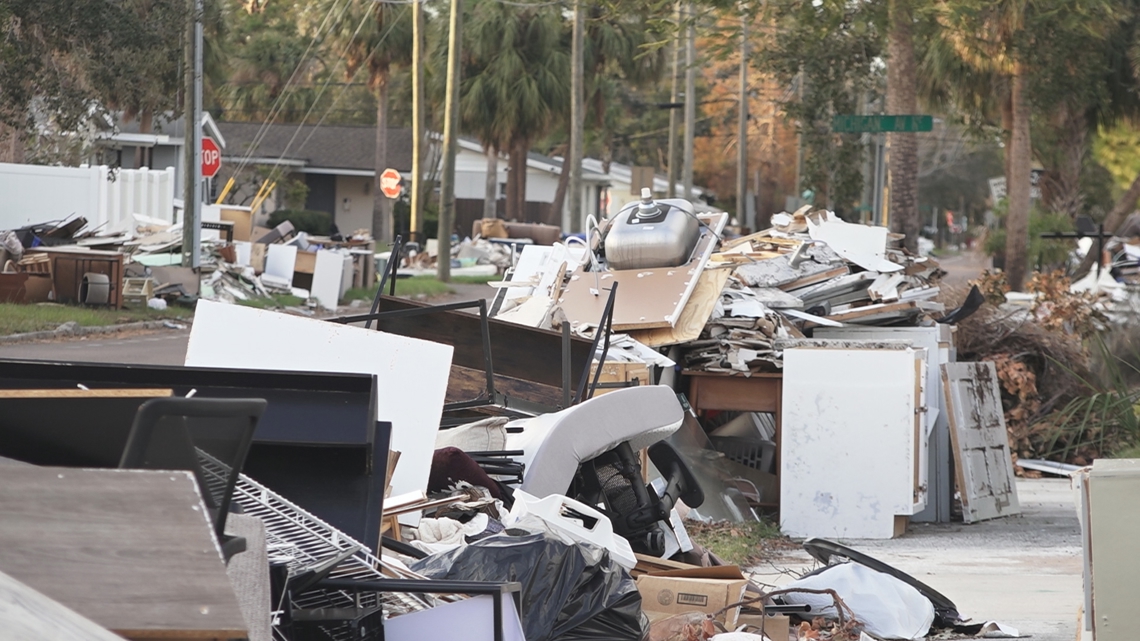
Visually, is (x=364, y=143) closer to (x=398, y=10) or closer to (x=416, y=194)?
(x=398, y=10)

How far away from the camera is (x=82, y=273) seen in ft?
59.3

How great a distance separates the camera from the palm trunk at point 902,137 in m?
17.7

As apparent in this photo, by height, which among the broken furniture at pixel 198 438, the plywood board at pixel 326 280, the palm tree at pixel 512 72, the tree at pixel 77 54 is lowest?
the plywood board at pixel 326 280

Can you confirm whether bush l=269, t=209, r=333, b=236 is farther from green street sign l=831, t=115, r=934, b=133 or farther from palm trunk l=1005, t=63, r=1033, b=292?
green street sign l=831, t=115, r=934, b=133

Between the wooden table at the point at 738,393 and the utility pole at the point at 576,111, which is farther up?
the utility pole at the point at 576,111

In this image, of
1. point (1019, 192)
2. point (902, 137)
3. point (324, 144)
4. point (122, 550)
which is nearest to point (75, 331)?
point (902, 137)

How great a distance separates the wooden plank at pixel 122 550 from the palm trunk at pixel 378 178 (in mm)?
41753

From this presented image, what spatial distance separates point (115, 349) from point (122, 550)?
519 inches

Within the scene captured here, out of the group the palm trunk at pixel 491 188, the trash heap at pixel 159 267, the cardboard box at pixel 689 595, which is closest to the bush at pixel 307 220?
the palm trunk at pixel 491 188

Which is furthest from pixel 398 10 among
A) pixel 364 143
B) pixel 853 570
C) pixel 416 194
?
pixel 853 570

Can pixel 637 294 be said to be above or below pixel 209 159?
below

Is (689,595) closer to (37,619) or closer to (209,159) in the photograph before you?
(37,619)

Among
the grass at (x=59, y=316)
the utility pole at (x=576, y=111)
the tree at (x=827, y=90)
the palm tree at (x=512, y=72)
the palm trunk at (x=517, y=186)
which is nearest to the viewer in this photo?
the grass at (x=59, y=316)

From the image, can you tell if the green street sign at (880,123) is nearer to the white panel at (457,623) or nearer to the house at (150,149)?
the white panel at (457,623)
